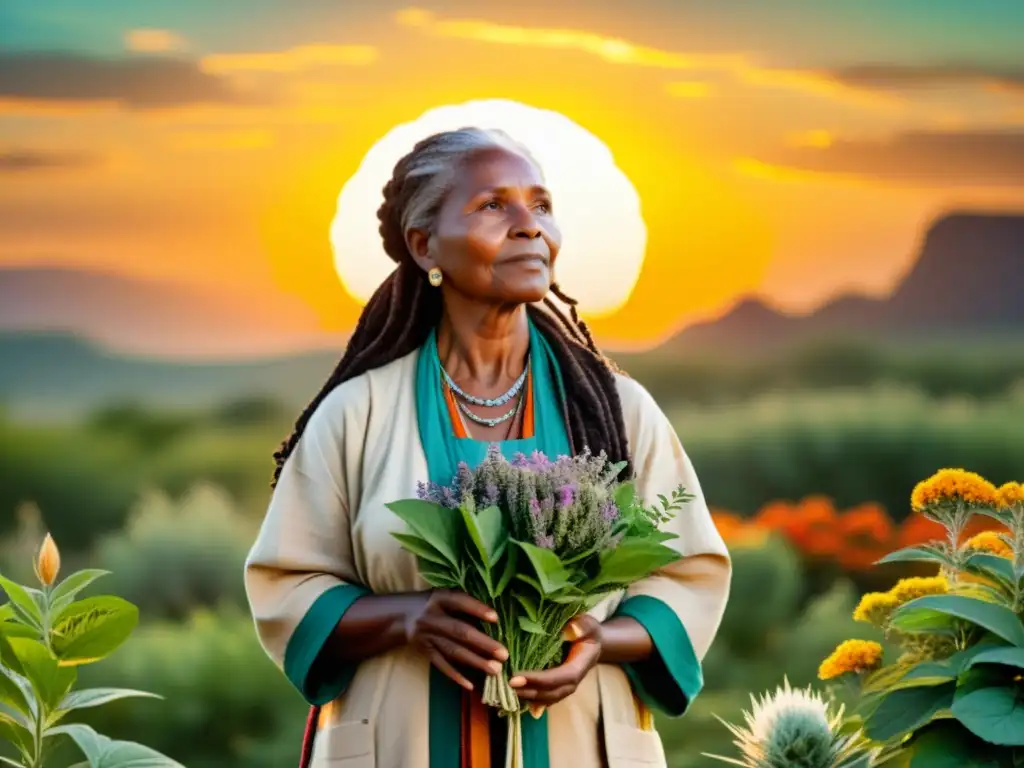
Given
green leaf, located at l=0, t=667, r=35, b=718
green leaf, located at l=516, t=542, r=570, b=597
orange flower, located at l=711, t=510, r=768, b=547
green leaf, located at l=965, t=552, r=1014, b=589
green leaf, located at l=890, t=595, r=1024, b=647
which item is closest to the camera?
green leaf, located at l=516, t=542, r=570, b=597

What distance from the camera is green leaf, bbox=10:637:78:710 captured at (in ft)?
11.4

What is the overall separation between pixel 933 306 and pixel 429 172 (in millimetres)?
3643

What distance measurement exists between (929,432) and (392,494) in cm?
376

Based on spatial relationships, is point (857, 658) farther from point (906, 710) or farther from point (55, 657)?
point (55, 657)

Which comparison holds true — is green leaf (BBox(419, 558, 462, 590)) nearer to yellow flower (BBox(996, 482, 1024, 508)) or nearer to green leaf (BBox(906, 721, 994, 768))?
green leaf (BBox(906, 721, 994, 768))

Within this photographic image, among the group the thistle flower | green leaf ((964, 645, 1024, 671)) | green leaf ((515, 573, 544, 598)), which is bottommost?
the thistle flower

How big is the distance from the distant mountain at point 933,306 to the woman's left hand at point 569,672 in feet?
11.3

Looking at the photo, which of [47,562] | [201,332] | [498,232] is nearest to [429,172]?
[498,232]

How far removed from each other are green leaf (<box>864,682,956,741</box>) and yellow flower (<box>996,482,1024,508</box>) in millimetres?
516

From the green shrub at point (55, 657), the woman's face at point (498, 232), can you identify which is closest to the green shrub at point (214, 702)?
the green shrub at point (55, 657)

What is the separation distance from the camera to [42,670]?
11.5 feet

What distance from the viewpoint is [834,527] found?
20.9ft

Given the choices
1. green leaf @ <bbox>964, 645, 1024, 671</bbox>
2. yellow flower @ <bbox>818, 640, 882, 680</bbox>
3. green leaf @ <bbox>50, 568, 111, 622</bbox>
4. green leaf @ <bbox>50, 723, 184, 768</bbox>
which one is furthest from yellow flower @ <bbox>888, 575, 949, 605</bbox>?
green leaf @ <bbox>50, 568, 111, 622</bbox>

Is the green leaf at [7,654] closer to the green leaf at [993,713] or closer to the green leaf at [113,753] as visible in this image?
the green leaf at [113,753]
